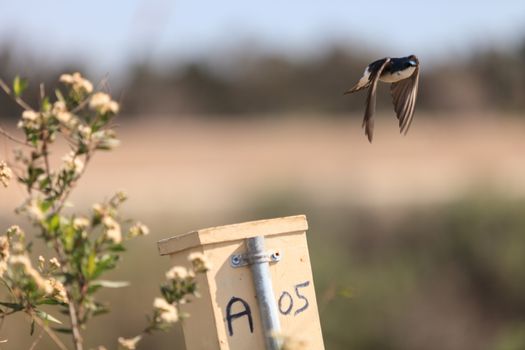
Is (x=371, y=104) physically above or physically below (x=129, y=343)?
above

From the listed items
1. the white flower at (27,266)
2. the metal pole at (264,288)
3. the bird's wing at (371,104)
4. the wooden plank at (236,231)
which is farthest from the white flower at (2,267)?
the bird's wing at (371,104)

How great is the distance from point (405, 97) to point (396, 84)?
21 centimetres

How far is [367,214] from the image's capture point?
1662 centimetres

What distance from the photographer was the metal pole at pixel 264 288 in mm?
3170

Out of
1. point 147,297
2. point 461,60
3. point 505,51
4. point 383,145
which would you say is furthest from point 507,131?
point 147,297

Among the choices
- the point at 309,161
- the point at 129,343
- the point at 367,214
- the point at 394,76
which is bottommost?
the point at 129,343

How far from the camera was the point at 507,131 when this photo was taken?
2619 centimetres

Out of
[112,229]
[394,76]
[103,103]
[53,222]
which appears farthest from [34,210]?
[394,76]

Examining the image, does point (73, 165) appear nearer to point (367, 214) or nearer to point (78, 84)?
point (78, 84)

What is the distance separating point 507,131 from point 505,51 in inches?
217

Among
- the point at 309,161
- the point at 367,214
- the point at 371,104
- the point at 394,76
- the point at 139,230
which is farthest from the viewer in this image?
the point at 309,161

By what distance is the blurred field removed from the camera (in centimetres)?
1202

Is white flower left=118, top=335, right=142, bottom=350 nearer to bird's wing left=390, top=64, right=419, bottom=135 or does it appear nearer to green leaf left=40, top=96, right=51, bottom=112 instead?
green leaf left=40, top=96, right=51, bottom=112

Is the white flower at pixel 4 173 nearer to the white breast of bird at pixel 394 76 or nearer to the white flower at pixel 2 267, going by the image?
the white flower at pixel 2 267
